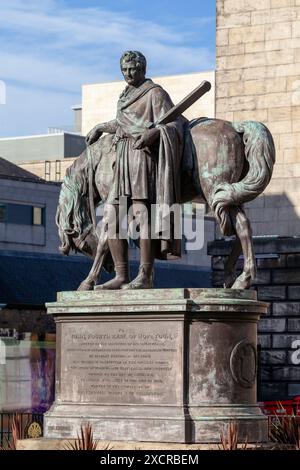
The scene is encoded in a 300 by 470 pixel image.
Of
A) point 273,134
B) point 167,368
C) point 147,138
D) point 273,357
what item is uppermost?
point 273,134

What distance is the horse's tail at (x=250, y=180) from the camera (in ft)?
63.9

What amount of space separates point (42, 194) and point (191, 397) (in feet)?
174

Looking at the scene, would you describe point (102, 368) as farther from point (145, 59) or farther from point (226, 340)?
point (145, 59)

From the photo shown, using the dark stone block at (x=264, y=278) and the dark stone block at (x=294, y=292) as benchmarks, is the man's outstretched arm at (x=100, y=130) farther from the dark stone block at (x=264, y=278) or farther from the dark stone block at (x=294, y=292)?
the dark stone block at (x=264, y=278)

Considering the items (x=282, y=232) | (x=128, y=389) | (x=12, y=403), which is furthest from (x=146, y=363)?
(x=282, y=232)

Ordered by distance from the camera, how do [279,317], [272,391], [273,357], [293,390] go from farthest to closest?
[279,317], [273,357], [272,391], [293,390]

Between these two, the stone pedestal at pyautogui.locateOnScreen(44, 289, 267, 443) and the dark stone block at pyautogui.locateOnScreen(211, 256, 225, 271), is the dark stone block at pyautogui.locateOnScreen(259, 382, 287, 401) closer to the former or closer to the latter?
the dark stone block at pyautogui.locateOnScreen(211, 256, 225, 271)

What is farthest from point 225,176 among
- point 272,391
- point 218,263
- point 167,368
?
point 218,263

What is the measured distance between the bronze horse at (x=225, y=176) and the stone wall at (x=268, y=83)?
22.6 meters

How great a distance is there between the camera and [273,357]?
42.1 metres

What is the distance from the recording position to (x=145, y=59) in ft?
66.3

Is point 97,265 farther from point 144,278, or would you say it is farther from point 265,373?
point 265,373

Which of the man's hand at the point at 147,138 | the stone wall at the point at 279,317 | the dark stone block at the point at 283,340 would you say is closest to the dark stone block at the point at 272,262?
the stone wall at the point at 279,317

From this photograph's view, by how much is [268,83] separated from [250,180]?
970 inches
